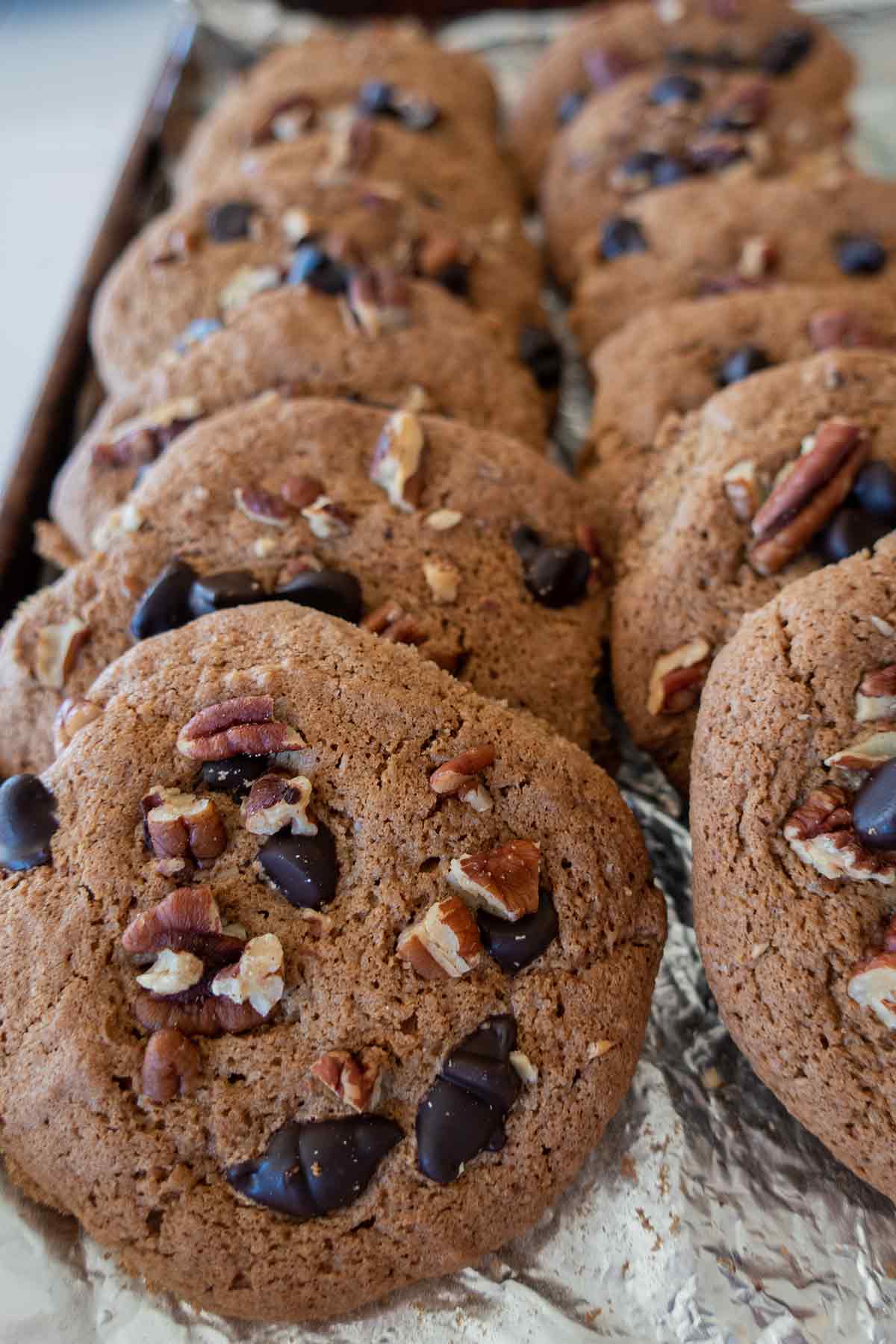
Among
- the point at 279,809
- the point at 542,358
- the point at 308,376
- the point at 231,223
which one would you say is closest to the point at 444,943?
the point at 279,809

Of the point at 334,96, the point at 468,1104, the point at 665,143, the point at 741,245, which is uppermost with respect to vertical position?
the point at 334,96

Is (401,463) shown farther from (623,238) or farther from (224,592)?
(623,238)

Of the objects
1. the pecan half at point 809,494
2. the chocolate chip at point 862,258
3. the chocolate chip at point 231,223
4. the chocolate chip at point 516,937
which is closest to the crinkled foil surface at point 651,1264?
the chocolate chip at point 516,937

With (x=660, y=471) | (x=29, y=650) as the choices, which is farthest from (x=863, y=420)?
(x=29, y=650)

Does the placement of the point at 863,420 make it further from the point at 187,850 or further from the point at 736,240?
the point at 187,850

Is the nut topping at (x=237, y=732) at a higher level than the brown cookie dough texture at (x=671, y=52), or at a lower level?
higher

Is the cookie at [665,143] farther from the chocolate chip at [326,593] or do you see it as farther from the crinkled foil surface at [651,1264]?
the crinkled foil surface at [651,1264]

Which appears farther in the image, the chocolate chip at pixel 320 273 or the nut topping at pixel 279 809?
the chocolate chip at pixel 320 273
